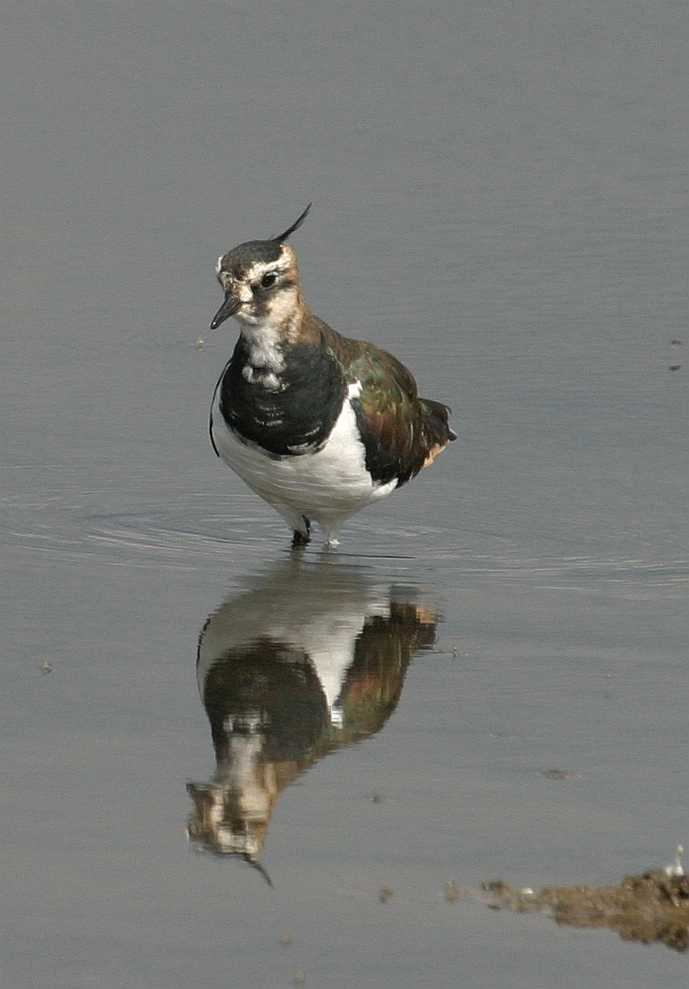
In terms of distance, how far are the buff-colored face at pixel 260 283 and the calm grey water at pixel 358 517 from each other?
0.98 m

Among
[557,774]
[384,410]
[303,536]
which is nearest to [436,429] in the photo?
[384,410]

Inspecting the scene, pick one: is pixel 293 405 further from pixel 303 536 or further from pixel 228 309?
pixel 303 536

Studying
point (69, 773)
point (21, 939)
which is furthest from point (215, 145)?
point (21, 939)

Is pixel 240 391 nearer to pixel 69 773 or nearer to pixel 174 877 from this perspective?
pixel 69 773

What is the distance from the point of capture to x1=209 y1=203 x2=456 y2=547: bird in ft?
28.1

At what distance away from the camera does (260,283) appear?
8.54m

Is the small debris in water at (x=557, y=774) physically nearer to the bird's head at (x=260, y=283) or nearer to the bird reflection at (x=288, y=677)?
the bird reflection at (x=288, y=677)

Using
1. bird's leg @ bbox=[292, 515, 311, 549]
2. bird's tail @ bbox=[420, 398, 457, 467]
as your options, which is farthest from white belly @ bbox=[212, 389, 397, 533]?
bird's tail @ bbox=[420, 398, 457, 467]

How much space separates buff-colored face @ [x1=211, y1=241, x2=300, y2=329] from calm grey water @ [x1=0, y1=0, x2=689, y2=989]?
980mm

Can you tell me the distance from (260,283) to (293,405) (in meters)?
0.49

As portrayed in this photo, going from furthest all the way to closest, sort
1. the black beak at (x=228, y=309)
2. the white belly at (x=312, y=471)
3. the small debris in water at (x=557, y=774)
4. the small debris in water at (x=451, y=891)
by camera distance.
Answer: the white belly at (x=312, y=471)
the black beak at (x=228, y=309)
the small debris in water at (x=557, y=774)
the small debris in water at (x=451, y=891)

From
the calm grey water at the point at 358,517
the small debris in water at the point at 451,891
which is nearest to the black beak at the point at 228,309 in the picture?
the calm grey water at the point at 358,517

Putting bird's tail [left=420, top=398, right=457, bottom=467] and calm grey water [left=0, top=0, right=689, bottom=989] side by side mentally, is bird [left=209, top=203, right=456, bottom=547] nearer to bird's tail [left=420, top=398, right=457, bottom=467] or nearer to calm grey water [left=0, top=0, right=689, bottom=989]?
calm grey water [left=0, top=0, right=689, bottom=989]

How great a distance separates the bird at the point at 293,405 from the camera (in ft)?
28.1
